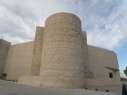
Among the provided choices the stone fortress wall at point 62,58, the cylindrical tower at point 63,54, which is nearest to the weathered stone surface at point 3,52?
the stone fortress wall at point 62,58

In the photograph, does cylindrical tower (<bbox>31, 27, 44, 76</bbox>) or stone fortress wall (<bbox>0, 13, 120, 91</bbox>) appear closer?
stone fortress wall (<bbox>0, 13, 120, 91</bbox>)

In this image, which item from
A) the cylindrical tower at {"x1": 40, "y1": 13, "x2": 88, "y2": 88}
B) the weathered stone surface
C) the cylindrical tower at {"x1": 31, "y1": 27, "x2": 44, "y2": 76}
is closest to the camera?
the cylindrical tower at {"x1": 40, "y1": 13, "x2": 88, "y2": 88}

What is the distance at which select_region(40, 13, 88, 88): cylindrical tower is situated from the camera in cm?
1659

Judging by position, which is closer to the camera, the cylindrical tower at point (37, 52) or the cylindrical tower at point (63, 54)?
the cylindrical tower at point (63, 54)

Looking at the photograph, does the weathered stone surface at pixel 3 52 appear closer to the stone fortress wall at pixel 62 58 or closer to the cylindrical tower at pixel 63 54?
the stone fortress wall at pixel 62 58

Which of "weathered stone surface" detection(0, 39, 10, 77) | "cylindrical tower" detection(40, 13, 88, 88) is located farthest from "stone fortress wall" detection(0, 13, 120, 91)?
"weathered stone surface" detection(0, 39, 10, 77)

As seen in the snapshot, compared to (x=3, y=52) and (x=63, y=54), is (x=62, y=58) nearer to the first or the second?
(x=63, y=54)

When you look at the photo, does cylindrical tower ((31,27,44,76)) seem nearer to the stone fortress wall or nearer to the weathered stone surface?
the stone fortress wall

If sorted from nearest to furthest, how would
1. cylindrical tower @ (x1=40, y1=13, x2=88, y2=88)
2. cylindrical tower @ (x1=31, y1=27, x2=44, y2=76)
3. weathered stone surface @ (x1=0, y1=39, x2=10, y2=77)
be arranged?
cylindrical tower @ (x1=40, y1=13, x2=88, y2=88) → cylindrical tower @ (x1=31, y1=27, x2=44, y2=76) → weathered stone surface @ (x1=0, y1=39, x2=10, y2=77)

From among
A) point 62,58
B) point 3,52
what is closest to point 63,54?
point 62,58

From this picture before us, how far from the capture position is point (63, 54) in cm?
1720

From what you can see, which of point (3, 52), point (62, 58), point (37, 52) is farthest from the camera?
point (3, 52)

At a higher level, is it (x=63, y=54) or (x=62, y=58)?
(x=63, y=54)

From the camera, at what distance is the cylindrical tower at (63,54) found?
16594mm
